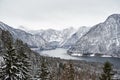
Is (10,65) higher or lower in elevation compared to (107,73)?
higher

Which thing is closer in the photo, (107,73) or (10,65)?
(10,65)

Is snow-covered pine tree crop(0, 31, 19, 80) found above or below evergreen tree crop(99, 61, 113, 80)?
above

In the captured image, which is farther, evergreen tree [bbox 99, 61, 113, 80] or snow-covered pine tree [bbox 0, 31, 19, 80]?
evergreen tree [bbox 99, 61, 113, 80]

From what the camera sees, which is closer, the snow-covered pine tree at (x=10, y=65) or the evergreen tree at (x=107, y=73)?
the snow-covered pine tree at (x=10, y=65)

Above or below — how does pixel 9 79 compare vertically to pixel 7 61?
below

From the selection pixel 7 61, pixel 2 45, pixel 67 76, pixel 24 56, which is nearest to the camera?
pixel 7 61

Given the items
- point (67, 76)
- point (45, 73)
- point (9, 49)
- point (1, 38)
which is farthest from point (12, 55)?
point (1, 38)

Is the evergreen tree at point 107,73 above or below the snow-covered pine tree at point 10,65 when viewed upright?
below

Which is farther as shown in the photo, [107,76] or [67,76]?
[67,76]

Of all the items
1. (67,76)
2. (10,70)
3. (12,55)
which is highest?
(12,55)

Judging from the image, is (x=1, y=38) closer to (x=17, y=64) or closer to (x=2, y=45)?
(x=2, y=45)

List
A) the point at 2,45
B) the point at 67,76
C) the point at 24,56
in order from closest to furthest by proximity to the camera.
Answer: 1. the point at 24,56
2. the point at 67,76
3. the point at 2,45
